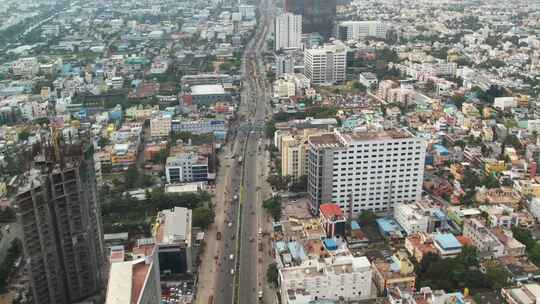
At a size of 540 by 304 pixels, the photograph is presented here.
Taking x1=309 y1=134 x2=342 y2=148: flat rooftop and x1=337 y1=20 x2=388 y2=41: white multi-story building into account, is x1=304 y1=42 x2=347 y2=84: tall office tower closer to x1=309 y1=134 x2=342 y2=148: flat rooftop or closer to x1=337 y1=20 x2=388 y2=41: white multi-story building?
x1=337 y1=20 x2=388 y2=41: white multi-story building

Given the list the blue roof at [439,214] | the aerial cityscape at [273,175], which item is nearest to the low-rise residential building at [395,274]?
the aerial cityscape at [273,175]

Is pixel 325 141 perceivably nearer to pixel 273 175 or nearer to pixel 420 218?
pixel 420 218

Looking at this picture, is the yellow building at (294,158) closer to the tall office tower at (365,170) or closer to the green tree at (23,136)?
the tall office tower at (365,170)

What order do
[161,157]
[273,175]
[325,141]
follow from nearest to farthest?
[325,141]
[273,175]
[161,157]

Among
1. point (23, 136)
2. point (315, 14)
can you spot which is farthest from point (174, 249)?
point (315, 14)

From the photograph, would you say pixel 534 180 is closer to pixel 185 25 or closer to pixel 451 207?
pixel 451 207

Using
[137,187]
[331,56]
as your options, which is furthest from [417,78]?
[137,187]
